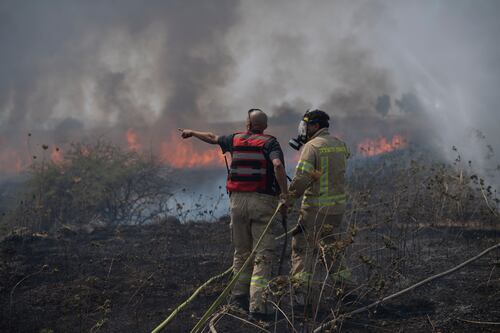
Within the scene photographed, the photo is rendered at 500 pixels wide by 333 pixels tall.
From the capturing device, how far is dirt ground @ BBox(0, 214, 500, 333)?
443 cm

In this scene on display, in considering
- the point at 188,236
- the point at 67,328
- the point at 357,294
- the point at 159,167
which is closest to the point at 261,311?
the point at 357,294

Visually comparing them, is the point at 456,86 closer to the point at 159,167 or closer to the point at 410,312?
the point at 159,167

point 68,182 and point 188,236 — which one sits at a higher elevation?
point 68,182

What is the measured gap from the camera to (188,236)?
8.24 m

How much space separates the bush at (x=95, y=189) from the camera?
10164mm

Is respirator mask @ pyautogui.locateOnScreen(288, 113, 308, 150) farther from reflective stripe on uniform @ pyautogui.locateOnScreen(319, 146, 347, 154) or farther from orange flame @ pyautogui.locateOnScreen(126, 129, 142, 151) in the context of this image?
orange flame @ pyautogui.locateOnScreen(126, 129, 142, 151)

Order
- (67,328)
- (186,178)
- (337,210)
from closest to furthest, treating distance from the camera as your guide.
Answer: (67,328)
(337,210)
(186,178)

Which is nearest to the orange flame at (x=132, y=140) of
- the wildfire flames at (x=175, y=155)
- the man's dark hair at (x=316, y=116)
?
the wildfire flames at (x=175, y=155)

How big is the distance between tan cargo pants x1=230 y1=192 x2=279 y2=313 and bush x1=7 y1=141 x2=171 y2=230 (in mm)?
5193

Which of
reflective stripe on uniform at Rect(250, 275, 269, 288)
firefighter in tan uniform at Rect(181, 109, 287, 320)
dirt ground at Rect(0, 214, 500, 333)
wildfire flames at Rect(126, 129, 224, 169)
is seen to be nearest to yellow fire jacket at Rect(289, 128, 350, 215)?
firefighter in tan uniform at Rect(181, 109, 287, 320)

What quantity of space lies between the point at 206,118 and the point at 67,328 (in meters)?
14.1

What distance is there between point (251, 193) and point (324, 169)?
801 millimetres

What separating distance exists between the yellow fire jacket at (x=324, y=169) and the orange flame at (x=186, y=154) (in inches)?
411

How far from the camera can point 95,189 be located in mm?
10320
